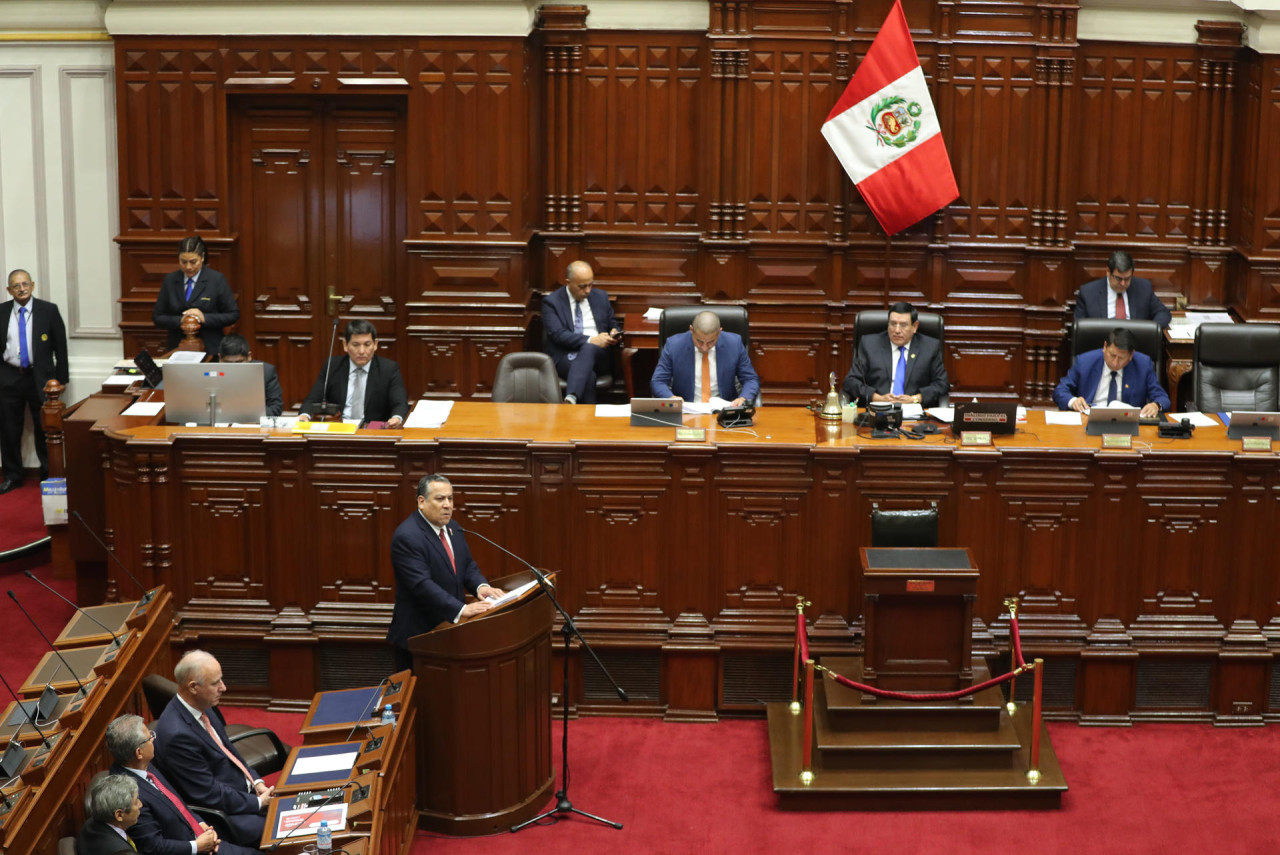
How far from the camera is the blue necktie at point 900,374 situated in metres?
9.08

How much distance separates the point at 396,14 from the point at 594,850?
20.8ft

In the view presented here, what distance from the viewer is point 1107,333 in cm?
952

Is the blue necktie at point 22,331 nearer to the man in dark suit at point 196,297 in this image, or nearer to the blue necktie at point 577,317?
the man in dark suit at point 196,297

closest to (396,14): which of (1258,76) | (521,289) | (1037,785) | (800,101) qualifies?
(521,289)

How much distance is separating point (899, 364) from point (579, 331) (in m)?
2.41

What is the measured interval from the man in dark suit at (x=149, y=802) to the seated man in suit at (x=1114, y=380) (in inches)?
217

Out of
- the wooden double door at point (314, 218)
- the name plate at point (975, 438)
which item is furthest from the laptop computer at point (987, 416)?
the wooden double door at point (314, 218)

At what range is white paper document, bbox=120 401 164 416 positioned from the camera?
26.5ft

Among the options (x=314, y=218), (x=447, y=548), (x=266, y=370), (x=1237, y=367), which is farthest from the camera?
(x=314, y=218)

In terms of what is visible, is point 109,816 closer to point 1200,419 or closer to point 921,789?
point 921,789

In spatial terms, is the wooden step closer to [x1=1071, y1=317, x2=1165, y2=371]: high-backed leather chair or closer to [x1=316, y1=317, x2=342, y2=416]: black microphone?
[x1=316, y1=317, x2=342, y2=416]: black microphone

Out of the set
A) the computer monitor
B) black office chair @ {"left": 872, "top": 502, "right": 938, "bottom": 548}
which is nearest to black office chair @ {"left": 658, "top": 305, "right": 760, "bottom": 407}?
black office chair @ {"left": 872, "top": 502, "right": 938, "bottom": 548}

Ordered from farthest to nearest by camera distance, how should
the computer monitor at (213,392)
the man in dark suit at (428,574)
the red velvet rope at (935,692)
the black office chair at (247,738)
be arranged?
the computer monitor at (213,392) → the red velvet rope at (935,692) → the man in dark suit at (428,574) → the black office chair at (247,738)

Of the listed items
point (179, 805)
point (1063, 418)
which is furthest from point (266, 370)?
point (1063, 418)
